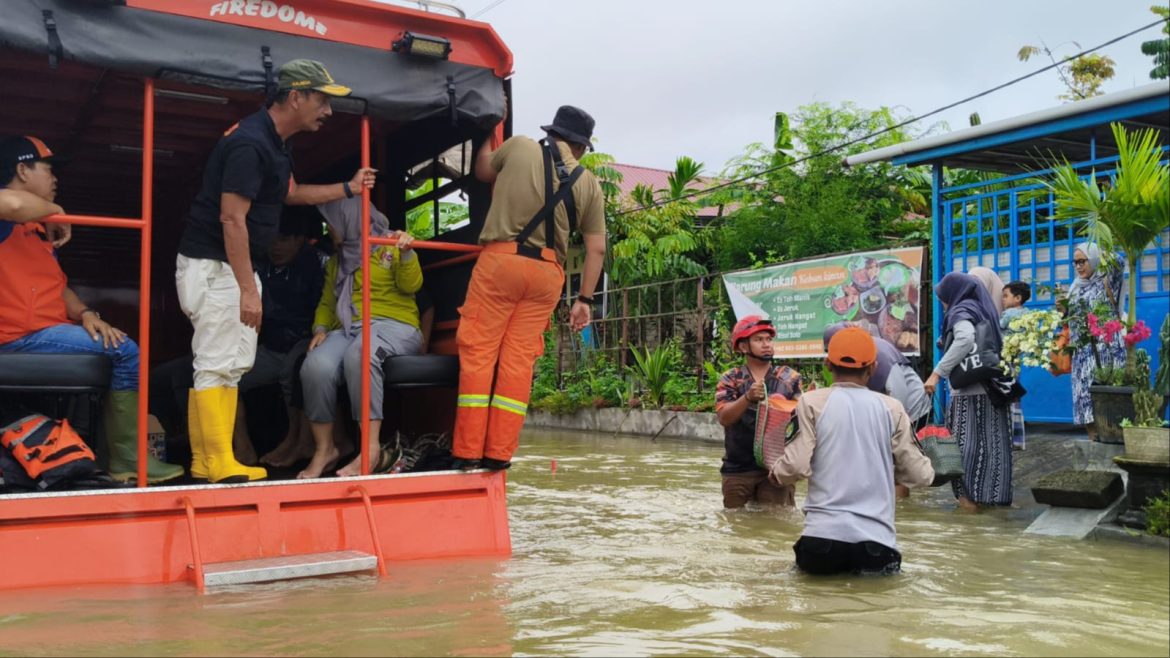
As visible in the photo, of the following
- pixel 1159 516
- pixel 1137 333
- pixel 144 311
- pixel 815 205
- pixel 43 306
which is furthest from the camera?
pixel 815 205

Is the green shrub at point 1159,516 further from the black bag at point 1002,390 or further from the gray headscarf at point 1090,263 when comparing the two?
the gray headscarf at point 1090,263

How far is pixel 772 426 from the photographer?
6703mm

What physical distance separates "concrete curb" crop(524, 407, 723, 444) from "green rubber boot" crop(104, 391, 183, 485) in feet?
30.9

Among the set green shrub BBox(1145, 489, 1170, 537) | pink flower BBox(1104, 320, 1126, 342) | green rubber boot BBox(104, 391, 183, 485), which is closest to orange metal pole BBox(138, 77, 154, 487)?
green rubber boot BBox(104, 391, 183, 485)

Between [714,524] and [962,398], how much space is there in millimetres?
2397

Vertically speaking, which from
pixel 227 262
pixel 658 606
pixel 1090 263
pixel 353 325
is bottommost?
→ pixel 658 606

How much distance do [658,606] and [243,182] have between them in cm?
263

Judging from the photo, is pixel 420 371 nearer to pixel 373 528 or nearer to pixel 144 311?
pixel 373 528

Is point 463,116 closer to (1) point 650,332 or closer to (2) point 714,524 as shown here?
(2) point 714,524

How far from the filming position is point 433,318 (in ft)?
22.1

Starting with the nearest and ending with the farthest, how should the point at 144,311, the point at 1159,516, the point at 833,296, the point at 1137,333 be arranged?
the point at 144,311, the point at 1159,516, the point at 1137,333, the point at 833,296

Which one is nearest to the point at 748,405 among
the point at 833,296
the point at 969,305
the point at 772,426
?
the point at 772,426

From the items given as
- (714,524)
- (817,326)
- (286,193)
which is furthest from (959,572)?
(817,326)

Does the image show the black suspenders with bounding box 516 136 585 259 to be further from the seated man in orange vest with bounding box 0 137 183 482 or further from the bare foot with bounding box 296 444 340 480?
the seated man in orange vest with bounding box 0 137 183 482
